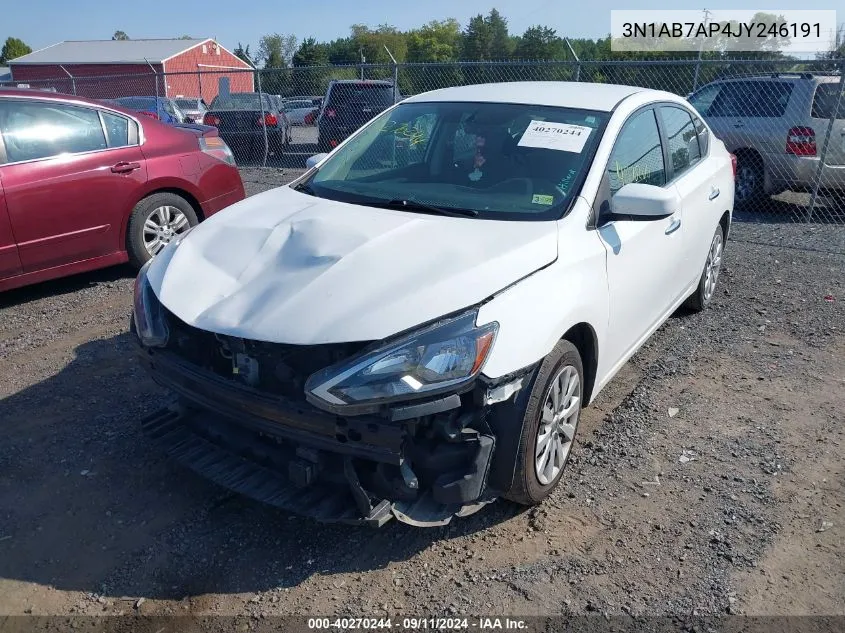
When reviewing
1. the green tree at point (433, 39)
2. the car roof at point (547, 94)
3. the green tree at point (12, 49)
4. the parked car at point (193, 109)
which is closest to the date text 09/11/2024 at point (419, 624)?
the car roof at point (547, 94)

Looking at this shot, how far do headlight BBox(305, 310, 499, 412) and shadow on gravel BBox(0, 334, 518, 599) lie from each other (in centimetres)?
81

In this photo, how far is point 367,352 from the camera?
8.53 feet

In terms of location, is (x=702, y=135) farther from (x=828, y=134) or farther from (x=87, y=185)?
(x=87, y=185)

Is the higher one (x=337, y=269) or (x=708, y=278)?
(x=337, y=269)

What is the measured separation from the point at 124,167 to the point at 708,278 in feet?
15.8

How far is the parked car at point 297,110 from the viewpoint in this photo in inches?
682

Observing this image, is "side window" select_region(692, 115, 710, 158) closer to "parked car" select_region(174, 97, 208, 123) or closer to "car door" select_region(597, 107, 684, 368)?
"car door" select_region(597, 107, 684, 368)

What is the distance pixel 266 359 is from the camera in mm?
2789

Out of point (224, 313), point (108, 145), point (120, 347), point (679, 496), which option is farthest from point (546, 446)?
point (108, 145)

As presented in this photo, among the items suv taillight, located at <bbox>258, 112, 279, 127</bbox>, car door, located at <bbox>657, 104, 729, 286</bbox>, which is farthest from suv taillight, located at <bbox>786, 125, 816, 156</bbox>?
suv taillight, located at <bbox>258, 112, 279, 127</bbox>

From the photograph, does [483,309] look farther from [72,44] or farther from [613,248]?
[72,44]

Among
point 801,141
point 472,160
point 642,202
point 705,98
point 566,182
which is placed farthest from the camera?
point 705,98

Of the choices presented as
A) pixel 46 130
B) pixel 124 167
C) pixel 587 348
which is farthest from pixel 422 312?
pixel 46 130

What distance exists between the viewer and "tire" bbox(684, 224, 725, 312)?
5527 mm
